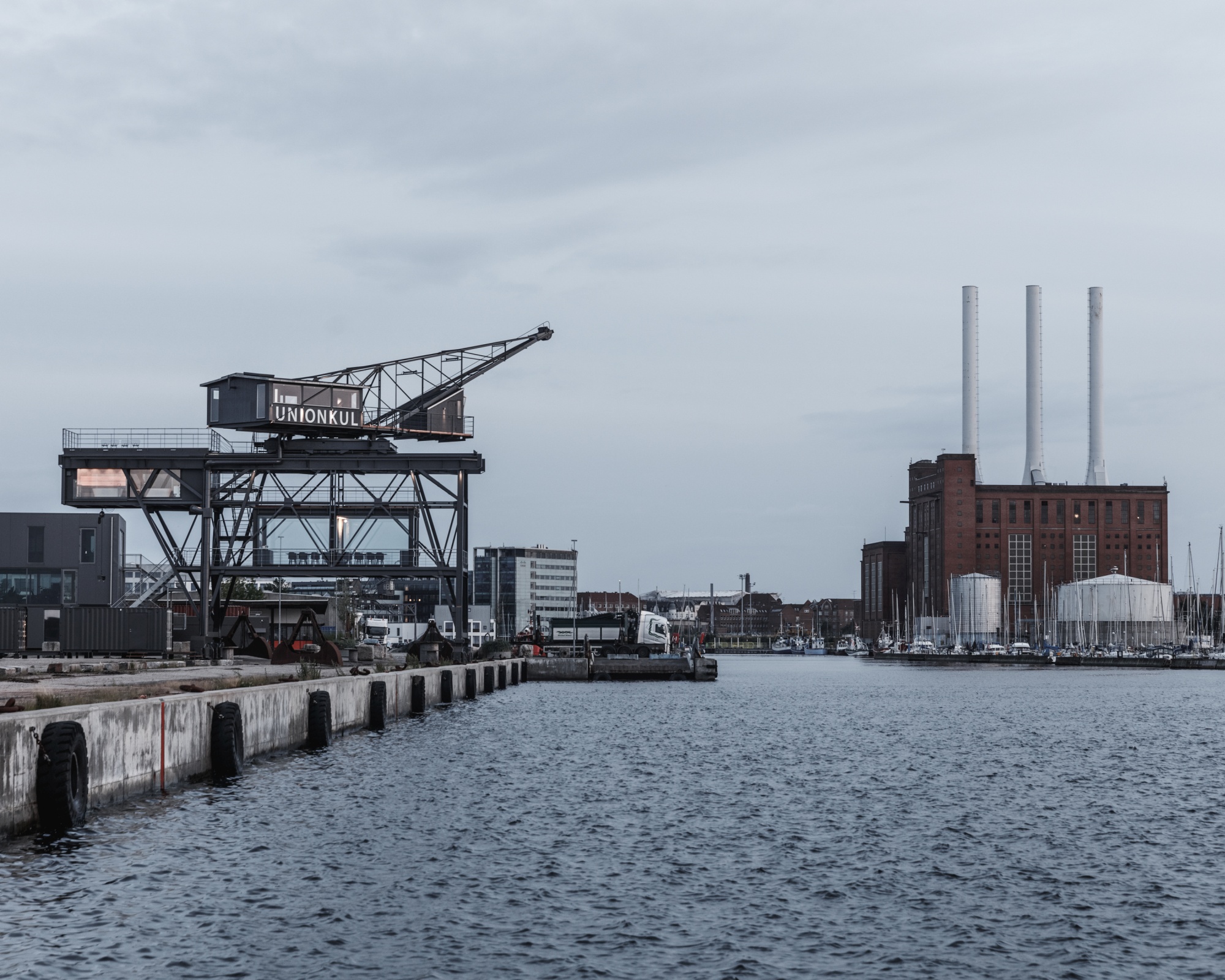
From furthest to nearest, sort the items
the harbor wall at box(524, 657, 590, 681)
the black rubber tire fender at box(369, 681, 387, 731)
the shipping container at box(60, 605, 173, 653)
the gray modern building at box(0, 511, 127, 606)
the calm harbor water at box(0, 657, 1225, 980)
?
the harbor wall at box(524, 657, 590, 681)
the gray modern building at box(0, 511, 127, 606)
the shipping container at box(60, 605, 173, 653)
the black rubber tire fender at box(369, 681, 387, 731)
the calm harbor water at box(0, 657, 1225, 980)

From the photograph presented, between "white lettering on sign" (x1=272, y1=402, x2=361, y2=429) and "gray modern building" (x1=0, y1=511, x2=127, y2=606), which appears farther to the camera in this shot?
"gray modern building" (x1=0, y1=511, x2=127, y2=606)

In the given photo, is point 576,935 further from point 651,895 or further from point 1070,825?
point 1070,825

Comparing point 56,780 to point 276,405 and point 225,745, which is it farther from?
point 276,405

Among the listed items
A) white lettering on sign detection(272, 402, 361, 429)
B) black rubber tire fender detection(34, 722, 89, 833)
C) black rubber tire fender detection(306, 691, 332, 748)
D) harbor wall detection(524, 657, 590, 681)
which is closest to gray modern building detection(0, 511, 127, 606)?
white lettering on sign detection(272, 402, 361, 429)

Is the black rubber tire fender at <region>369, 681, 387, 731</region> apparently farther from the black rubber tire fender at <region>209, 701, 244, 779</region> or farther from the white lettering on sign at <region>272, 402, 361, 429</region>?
the white lettering on sign at <region>272, 402, 361, 429</region>

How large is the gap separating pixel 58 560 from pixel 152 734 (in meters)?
74.0

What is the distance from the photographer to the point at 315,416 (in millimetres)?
82375

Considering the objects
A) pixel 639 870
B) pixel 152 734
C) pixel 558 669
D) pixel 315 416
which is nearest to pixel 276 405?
pixel 315 416

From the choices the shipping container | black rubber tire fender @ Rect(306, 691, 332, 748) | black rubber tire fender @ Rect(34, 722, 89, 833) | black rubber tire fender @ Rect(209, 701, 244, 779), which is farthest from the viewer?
the shipping container

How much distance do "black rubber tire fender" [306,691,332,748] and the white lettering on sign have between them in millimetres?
38087

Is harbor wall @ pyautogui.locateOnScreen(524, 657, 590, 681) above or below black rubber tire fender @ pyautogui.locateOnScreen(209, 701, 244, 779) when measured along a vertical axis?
below

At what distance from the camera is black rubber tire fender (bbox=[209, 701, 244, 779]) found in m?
34.6

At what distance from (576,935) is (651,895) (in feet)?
10.0

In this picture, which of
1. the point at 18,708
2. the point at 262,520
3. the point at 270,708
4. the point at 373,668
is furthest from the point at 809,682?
the point at 18,708
